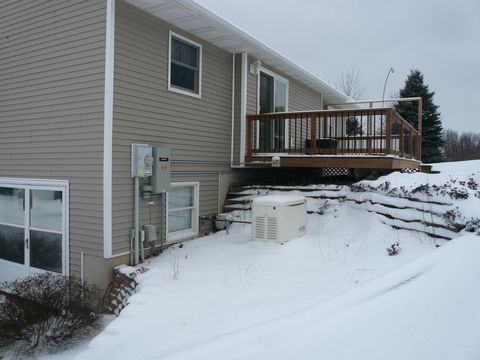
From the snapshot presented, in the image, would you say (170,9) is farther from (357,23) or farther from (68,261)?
(357,23)

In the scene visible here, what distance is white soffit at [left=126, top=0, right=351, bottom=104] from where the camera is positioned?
6480 millimetres

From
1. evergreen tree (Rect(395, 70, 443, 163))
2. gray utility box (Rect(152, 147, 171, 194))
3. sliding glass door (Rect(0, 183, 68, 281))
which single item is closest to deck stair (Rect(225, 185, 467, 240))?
gray utility box (Rect(152, 147, 171, 194))

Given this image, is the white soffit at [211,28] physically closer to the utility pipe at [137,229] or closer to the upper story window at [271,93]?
the upper story window at [271,93]

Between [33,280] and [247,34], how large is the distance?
572 cm

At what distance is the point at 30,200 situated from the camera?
285 inches

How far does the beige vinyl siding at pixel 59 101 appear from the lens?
20.1ft

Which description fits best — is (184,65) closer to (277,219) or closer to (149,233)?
(149,233)

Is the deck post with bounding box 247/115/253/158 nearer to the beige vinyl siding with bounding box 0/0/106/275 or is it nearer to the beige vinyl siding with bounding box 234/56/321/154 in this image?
the beige vinyl siding with bounding box 234/56/321/154

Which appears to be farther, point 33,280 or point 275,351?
point 33,280

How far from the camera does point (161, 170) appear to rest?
21.5ft

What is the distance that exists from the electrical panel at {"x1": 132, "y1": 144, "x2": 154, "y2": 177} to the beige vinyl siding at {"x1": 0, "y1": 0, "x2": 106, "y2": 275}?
0.52 metres

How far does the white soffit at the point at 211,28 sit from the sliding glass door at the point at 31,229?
11.1 ft

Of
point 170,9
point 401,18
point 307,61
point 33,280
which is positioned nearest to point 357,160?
point 170,9

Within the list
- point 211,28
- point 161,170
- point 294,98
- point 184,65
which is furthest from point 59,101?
point 294,98
